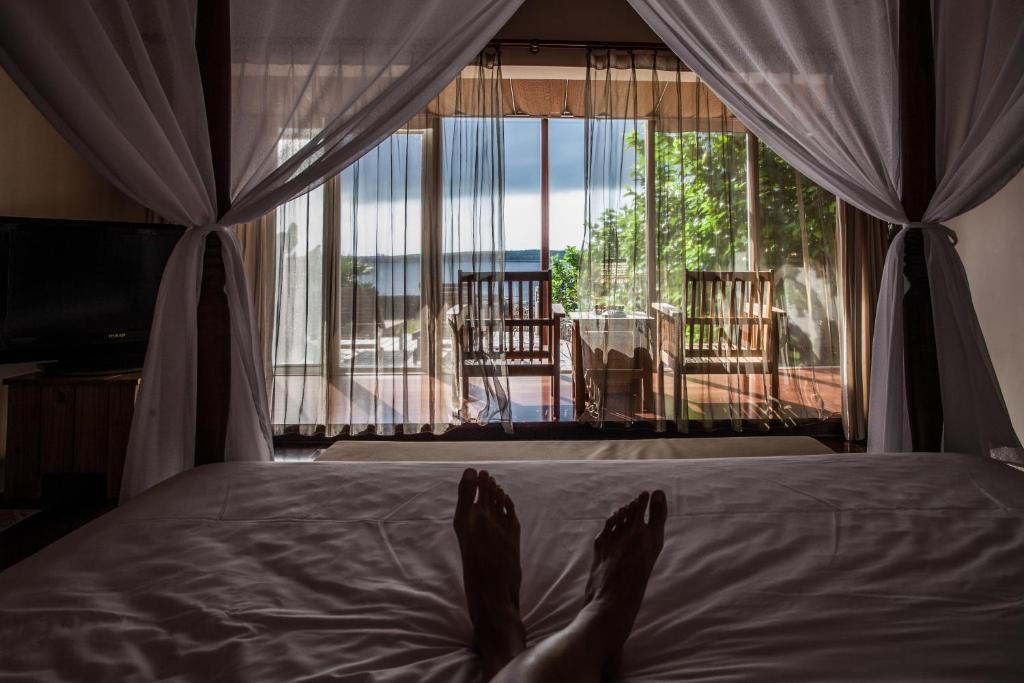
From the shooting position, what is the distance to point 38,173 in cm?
343

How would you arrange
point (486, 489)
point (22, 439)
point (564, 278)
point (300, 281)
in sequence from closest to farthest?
point (486, 489) < point (22, 439) < point (300, 281) < point (564, 278)

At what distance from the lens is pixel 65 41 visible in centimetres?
166

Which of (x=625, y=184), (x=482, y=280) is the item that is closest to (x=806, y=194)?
(x=625, y=184)

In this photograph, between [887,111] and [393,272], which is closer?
[887,111]

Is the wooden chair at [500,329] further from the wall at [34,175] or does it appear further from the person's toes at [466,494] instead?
the person's toes at [466,494]

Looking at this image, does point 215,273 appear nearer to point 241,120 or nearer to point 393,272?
point 241,120

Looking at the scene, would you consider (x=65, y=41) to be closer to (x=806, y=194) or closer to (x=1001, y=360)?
(x=806, y=194)

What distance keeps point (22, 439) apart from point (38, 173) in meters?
1.29

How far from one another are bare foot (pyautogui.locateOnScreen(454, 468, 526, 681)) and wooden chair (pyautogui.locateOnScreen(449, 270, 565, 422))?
119 inches

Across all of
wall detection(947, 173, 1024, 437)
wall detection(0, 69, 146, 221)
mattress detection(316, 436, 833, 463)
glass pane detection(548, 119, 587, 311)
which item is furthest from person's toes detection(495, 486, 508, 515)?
glass pane detection(548, 119, 587, 311)

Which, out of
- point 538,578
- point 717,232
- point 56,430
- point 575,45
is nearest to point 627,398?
point 717,232

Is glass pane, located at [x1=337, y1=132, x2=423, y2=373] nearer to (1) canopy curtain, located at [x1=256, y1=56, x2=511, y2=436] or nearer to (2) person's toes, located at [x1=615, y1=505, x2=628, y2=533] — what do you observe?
(1) canopy curtain, located at [x1=256, y1=56, x2=511, y2=436]

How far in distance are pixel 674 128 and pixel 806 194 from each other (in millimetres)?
881

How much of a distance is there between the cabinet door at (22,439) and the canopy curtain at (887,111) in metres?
2.87
